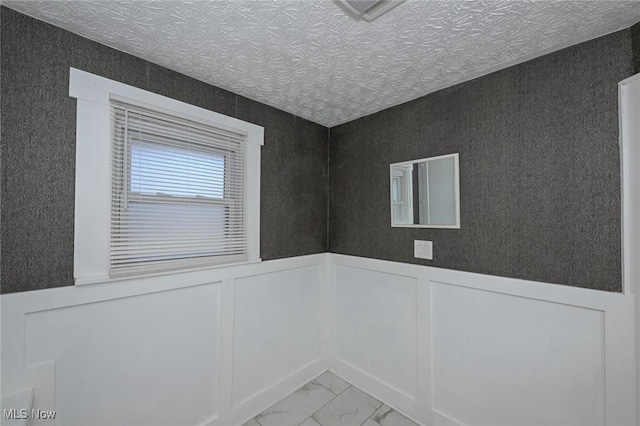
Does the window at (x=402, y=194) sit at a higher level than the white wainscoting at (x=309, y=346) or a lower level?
higher

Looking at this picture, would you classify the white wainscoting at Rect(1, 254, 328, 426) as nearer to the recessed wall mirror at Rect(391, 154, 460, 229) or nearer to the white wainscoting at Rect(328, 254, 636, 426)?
the white wainscoting at Rect(328, 254, 636, 426)

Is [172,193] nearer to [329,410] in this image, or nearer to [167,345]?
[167,345]

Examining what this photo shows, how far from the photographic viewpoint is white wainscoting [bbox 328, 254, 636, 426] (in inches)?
51.1

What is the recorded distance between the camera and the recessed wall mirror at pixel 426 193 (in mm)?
1813

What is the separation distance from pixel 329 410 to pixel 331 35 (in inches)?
99.6

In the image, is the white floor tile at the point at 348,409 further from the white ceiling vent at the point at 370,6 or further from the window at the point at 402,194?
the white ceiling vent at the point at 370,6

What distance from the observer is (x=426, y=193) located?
1.94 m

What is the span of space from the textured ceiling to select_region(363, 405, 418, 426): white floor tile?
2.43m

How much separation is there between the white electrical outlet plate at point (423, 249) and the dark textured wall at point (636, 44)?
132 centimetres

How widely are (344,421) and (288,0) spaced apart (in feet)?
8.44

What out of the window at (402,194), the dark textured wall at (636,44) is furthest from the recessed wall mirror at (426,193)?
the dark textured wall at (636,44)

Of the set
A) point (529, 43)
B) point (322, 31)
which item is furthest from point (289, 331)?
point (529, 43)

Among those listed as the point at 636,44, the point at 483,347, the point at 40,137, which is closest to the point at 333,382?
the point at 483,347

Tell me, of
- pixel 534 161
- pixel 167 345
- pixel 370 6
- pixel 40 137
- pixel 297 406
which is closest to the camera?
pixel 370 6
